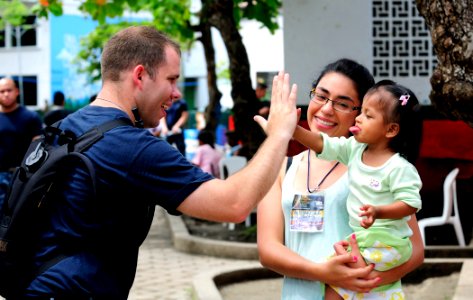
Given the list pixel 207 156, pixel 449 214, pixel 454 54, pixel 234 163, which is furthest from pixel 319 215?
pixel 207 156

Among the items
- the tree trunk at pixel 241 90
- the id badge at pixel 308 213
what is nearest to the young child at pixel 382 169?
the id badge at pixel 308 213

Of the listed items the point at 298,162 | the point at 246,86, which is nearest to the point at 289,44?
the point at 246,86

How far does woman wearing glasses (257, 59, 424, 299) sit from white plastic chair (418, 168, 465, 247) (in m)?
6.90

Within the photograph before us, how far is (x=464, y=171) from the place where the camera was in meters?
11.4

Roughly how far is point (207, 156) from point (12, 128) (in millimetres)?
4707

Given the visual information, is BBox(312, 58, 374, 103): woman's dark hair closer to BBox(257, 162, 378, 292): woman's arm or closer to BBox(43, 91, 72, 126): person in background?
BBox(257, 162, 378, 292): woman's arm

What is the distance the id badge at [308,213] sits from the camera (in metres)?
3.97

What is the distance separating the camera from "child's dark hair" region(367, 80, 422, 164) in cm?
394

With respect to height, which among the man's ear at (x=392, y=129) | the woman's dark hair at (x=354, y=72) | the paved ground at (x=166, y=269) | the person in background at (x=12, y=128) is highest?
the woman's dark hair at (x=354, y=72)

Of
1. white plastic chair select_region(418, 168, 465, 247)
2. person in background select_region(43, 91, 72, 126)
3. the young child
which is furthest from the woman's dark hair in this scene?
person in background select_region(43, 91, 72, 126)

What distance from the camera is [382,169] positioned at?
3.86 meters

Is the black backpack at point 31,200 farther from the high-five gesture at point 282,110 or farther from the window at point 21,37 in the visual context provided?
the window at point 21,37

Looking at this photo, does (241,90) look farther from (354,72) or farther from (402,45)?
(354,72)

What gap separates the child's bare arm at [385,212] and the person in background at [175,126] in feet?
44.1
